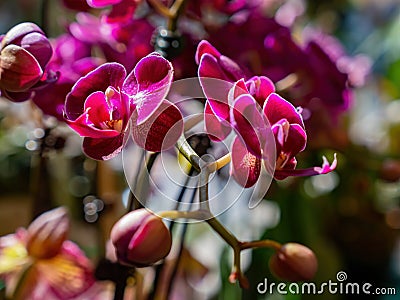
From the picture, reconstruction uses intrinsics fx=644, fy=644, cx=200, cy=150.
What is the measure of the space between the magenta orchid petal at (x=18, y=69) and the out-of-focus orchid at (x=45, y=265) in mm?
93

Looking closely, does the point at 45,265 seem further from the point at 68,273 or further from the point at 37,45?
the point at 37,45

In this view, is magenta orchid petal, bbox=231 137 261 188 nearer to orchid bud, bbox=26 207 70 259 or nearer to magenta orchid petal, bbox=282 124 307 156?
magenta orchid petal, bbox=282 124 307 156

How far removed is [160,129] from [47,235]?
122mm

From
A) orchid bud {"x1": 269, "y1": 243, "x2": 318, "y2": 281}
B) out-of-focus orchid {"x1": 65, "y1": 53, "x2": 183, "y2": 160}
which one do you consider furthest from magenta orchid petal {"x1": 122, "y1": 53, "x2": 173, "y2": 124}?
orchid bud {"x1": 269, "y1": 243, "x2": 318, "y2": 281}

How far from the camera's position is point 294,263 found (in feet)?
0.97

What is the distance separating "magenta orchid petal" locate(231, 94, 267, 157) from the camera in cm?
24

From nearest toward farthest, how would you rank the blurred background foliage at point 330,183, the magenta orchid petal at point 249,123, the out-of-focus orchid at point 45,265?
the magenta orchid petal at point 249,123 → the out-of-focus orchid at point 45,265 → the blurred background foliage at point 330,183

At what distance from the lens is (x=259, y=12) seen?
1.31 ft

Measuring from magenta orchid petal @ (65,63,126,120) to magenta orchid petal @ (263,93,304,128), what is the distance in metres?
0.06

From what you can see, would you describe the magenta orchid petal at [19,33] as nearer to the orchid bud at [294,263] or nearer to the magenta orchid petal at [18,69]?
the magenta orchid petal at [18,69]

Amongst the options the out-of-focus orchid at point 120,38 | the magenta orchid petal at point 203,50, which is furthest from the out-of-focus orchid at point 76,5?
the magenta orchid petal at point 203,50

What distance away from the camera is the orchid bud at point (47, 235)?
1.11 feet

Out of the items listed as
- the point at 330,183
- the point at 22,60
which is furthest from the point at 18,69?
the point at 330,183

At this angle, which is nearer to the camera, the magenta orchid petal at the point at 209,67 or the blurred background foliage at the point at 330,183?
the magenta orchid petal at the point at 209,67
